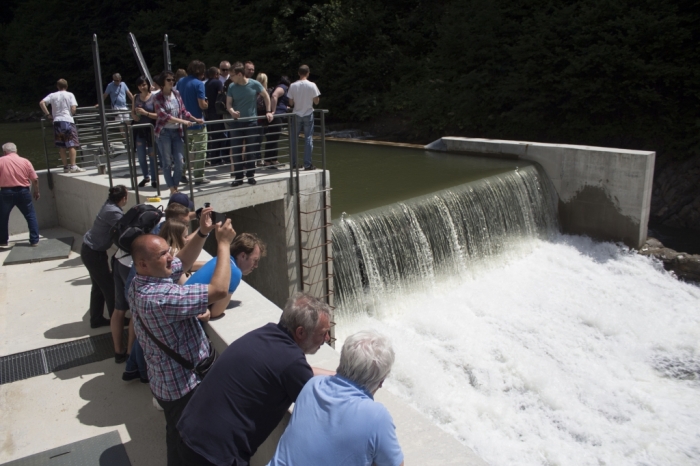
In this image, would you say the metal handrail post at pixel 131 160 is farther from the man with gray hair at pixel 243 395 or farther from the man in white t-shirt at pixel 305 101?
the man with gray hair at pixel 243 395

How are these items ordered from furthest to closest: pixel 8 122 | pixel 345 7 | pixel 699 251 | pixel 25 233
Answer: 1. pixel 8 122
2. pixel 345 7
3. pixel 699 251
4. pixel 25 233

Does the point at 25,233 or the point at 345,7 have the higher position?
the point at 345,7

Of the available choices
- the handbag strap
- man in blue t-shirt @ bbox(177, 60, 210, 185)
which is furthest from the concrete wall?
the handbag strap

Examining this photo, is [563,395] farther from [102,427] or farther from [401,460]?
[401,460]

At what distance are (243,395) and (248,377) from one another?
0.08m

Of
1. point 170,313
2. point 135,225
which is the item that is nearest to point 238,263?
point 170,313

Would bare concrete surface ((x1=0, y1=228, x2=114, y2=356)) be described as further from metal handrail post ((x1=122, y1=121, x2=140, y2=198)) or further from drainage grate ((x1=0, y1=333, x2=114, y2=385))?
metal handrail post ((x1=122, y1=121, x2=140, y2=198))

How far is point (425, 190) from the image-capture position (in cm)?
1194

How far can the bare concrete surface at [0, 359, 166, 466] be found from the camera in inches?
153

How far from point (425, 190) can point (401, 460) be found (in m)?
9.97

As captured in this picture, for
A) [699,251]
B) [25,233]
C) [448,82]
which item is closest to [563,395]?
[25,233]

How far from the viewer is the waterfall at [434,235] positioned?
32.1ft

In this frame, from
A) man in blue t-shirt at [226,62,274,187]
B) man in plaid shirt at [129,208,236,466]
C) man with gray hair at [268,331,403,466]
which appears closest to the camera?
man with gray hair at [268,331,403,466]

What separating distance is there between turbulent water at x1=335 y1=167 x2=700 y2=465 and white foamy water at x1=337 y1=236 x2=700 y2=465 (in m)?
0.02
